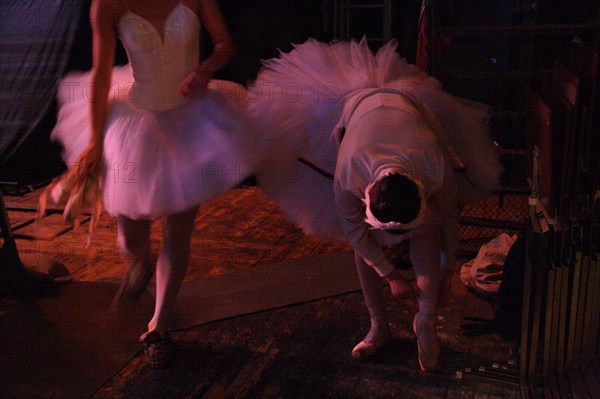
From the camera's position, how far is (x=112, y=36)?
82.7 inches

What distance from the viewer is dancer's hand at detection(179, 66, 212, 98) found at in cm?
214

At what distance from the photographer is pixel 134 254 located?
2.30m

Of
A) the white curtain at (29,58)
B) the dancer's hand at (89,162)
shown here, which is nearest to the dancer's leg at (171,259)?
the dancer's hand at (89,162)

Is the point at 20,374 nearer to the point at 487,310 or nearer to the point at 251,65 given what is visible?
the point at 487,310

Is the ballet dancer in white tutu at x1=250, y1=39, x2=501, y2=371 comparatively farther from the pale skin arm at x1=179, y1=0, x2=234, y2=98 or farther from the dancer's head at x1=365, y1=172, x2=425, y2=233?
the pale skin arm at x1=179, y1=0, x2=234, y2=98

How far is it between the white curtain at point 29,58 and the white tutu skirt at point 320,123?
2.83m

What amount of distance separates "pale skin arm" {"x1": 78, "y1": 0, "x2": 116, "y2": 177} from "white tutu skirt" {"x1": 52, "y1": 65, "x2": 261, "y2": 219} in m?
0.04

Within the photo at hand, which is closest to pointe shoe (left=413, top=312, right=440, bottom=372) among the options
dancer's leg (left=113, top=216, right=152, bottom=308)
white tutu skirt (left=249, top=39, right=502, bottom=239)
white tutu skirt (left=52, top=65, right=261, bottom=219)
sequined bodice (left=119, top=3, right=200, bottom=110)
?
white tutu skirt (left=249, top=39, right=502, bottom=239)

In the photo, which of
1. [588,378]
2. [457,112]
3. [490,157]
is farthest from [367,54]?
[588,378]

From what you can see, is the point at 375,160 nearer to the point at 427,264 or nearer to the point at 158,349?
the point at 427,264

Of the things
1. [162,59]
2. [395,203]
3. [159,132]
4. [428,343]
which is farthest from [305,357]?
[162,59]

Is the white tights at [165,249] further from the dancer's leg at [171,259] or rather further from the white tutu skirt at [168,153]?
the white tutu skirt at [168,153]

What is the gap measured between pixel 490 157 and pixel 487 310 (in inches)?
32.2

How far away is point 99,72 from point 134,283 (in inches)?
33.3
